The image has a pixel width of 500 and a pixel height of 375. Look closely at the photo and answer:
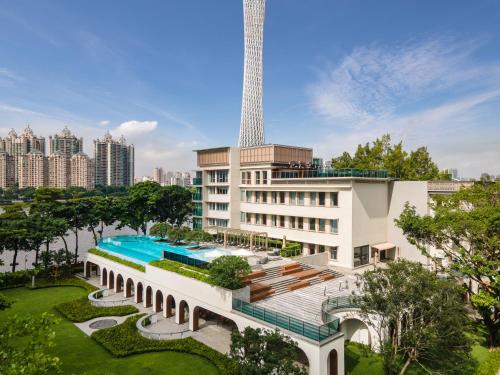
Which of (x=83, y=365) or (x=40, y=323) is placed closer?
(x=40, y=323)

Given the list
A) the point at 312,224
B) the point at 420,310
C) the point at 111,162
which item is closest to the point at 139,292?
the point at 312,224

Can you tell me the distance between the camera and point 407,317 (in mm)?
13906

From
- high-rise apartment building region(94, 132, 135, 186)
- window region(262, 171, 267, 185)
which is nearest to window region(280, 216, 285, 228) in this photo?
window region(262, 171, 267, 185)

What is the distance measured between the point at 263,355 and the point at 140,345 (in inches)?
438

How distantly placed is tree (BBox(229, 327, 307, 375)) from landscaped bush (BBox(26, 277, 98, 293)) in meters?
25.4

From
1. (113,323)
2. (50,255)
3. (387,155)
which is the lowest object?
(113,323)

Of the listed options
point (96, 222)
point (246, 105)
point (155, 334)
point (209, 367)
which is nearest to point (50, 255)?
point (96, 222)

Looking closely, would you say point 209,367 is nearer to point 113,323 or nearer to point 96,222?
point 113,323

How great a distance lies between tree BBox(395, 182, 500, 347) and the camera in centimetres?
1706

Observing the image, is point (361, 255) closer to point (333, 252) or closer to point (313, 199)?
point (333, 252)

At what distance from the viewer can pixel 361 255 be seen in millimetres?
31469

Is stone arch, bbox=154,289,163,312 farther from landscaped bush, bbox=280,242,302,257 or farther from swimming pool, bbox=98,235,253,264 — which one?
landscaped bush, bbox=280,242,302,257

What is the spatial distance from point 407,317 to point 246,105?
5228 cm

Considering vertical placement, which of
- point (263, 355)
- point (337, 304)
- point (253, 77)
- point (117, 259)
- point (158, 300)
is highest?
point (253, 77)
